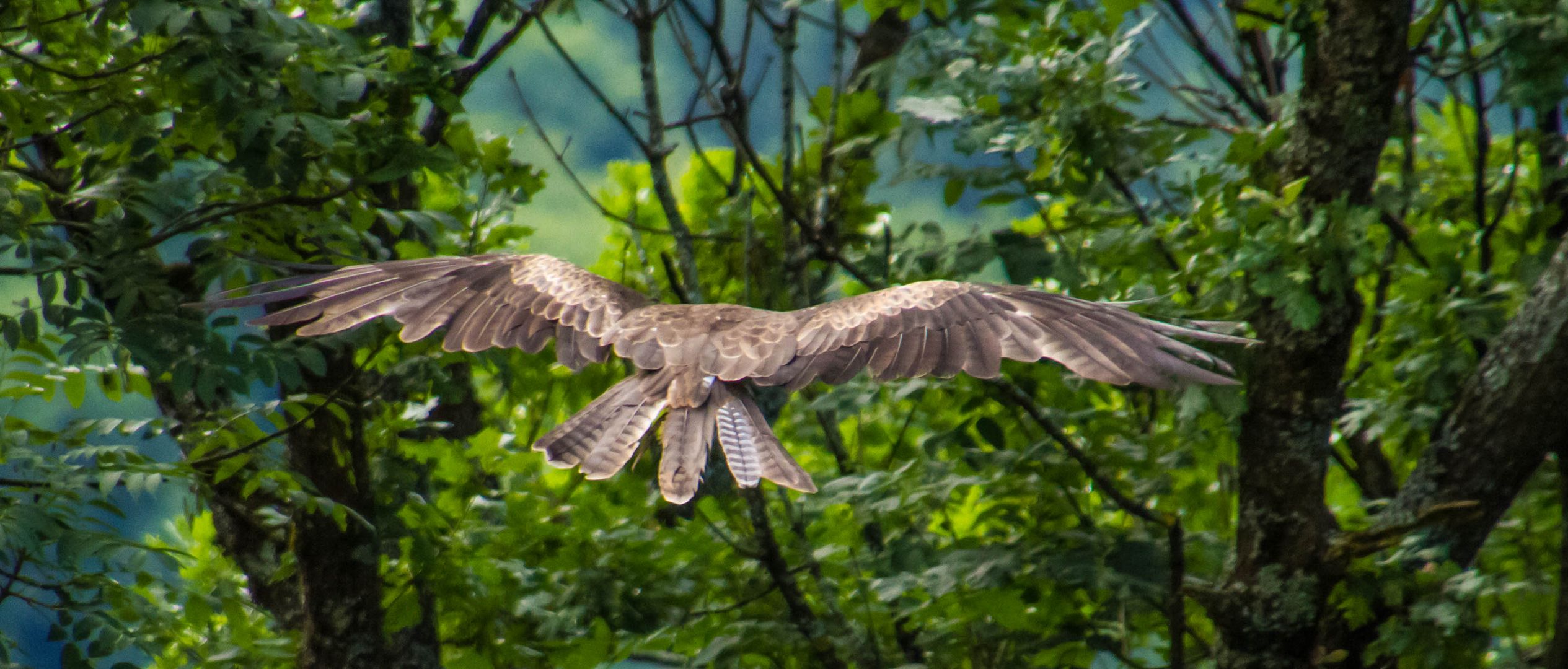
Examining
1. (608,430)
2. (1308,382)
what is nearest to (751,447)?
(608,430)

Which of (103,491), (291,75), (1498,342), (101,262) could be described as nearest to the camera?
(103,491)

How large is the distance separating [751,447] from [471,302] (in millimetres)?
1090

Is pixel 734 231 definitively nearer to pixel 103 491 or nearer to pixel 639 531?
pixel 639 531

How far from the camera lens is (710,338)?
Answer: 322 cm

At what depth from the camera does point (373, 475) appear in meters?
3.72

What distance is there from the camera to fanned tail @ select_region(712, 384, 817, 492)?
2.72 m

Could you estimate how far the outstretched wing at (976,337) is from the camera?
2.78 meters

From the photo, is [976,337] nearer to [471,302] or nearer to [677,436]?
[677,436]

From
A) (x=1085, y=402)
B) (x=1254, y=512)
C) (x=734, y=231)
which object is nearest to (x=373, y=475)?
(x=734, y=231)

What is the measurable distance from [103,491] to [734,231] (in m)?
2.02

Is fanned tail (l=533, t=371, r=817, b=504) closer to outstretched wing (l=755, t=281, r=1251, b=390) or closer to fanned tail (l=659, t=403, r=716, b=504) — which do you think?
fanned tail (l=659, t=403, r=716, b=504)

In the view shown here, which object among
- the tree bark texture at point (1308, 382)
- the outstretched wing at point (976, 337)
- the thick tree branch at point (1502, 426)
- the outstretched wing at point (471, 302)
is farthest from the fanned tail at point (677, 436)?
the thick tree branch at point (1502, 426)

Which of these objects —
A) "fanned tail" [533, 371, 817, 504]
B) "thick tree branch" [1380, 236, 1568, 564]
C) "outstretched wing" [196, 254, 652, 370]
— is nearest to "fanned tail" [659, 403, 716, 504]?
"fanned tail" [533, 371, 817, 504]

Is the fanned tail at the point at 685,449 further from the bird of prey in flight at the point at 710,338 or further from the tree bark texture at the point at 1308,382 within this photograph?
the tree bark texture at the point at 1308,382
